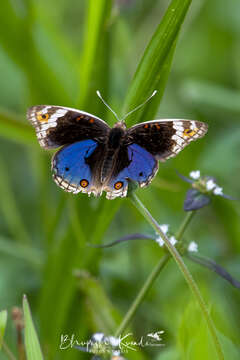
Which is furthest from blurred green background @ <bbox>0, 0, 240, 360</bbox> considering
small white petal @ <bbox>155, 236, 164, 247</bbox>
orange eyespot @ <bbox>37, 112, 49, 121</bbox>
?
orange eyespot @ <bbox>37, 112, 49, 121</bbox>

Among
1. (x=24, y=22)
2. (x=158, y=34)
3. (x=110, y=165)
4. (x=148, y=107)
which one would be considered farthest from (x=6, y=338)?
(x=24, y=22)

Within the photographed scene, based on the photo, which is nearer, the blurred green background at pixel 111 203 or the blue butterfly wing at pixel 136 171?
the blue butterfly wing at pixel 136 171

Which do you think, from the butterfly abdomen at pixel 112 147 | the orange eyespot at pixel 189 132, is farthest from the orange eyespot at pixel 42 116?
the orange eyespot at pixel 189 132

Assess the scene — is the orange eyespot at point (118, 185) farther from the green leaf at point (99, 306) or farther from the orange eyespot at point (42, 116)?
the green leaf at point (99, 306)

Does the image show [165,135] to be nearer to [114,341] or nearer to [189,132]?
[189,132]

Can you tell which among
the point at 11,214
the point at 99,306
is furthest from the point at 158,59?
the point at 11,214

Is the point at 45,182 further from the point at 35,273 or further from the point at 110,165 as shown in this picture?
the point at 110,165
